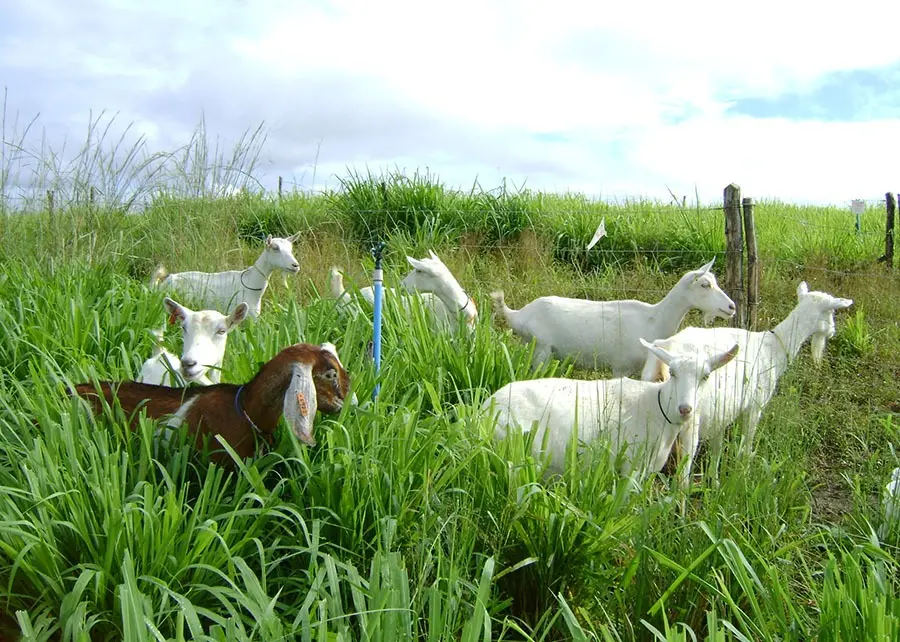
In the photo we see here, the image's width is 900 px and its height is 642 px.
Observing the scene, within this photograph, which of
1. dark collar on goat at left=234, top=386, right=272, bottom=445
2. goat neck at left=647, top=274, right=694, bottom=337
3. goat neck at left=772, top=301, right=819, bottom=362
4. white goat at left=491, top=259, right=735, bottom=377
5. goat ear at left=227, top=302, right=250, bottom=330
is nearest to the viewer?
dark collar on goat at left=234, top=386, right=272, bottom=445

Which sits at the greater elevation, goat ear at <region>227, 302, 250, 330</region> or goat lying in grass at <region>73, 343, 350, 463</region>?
goat ear at <region>227, 302, 250, 330</region>

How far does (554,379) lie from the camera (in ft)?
14.1

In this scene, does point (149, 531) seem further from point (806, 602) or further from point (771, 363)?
point (771, 363)

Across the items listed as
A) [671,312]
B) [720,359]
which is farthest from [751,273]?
[720,359]

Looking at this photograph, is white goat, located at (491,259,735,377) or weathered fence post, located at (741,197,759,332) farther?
weathered fence post, located at (741,197,759,332)

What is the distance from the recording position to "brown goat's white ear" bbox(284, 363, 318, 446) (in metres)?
3.02

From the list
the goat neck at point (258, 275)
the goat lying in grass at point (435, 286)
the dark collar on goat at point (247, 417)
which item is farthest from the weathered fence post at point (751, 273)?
the dark collar on goat at point (247, 417)

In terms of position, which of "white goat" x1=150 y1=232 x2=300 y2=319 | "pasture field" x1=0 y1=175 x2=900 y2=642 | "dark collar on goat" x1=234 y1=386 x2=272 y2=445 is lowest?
"pasture field" x1=0 y1=175 x2=900 y2=642

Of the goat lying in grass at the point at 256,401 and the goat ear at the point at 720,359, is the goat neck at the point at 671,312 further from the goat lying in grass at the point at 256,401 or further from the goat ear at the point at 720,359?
the goat lying in grass at the point at 256,401

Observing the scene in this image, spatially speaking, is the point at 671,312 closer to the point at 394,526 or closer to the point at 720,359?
the point at 720,359

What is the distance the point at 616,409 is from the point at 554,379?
37cm

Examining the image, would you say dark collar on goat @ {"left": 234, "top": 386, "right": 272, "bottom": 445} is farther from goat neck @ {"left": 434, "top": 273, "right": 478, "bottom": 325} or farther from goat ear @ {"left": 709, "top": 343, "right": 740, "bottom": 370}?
goat neck @ {"left": 434, "top": 273, "right": 478, "bottom": 325}

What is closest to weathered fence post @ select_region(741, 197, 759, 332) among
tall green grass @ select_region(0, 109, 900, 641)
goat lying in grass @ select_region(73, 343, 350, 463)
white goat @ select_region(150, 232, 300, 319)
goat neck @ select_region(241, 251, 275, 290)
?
tall green grass @ select_region(0, 109, 900, 641)

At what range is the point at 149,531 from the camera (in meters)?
2.50
